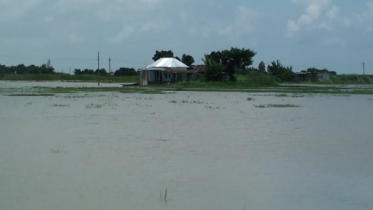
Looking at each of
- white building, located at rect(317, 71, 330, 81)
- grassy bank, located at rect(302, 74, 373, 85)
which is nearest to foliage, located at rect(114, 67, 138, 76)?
white building, located at rect(317, 71, 330, 81)

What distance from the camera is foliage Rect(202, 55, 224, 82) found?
44.2 m

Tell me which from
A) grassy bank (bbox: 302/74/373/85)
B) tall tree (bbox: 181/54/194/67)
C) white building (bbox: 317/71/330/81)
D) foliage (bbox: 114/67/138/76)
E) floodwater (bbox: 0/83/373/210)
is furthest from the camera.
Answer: foliage (bbox: 114/67/138/76)

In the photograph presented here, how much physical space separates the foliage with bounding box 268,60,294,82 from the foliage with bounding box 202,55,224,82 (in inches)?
653

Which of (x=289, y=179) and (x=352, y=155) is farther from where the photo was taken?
(x=352, y=155)

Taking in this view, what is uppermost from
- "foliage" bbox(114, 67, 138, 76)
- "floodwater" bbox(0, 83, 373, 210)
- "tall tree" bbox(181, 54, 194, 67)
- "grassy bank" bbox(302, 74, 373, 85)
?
"tall tree" bbox(181, 54, 194, 67)

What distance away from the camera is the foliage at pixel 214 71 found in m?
44.2

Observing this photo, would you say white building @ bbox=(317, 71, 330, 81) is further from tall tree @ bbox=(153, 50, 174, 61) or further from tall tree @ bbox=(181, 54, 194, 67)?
tall tree @ bbox=(153, 50, 174, 61)

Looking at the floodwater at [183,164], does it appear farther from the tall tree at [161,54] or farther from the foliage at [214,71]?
the tall tree at [161,54]

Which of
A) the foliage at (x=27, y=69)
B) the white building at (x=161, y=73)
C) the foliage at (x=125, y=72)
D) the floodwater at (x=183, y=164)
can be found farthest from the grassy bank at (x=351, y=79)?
the floodwater at (x=183, y=164)

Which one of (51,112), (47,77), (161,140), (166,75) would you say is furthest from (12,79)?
(161,140)

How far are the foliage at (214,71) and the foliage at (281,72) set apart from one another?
1659cm

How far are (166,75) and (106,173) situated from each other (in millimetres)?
39447

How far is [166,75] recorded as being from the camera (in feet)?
154

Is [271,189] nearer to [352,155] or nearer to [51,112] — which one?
[352,155]
